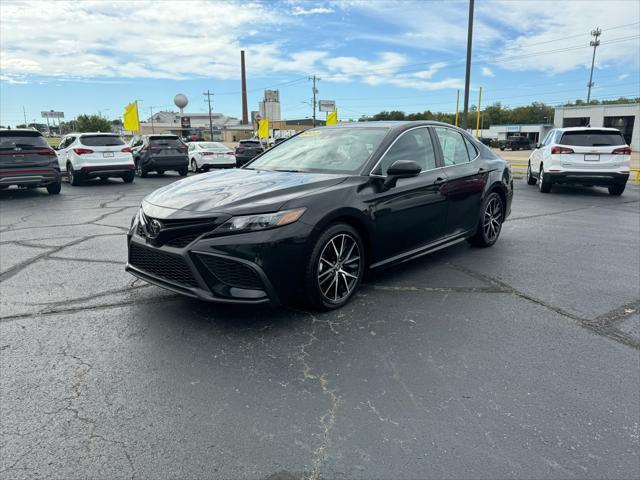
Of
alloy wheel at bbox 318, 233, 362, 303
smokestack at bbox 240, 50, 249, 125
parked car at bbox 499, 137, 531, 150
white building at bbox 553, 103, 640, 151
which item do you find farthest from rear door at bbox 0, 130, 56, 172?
smokestack at bbox 240, 50, 249, 125

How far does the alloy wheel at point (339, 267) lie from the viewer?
3814 millimetres

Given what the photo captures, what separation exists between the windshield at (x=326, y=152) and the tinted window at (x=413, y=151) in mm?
162

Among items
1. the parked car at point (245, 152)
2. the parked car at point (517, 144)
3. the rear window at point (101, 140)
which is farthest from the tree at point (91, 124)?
the rear window at point (101, 140)

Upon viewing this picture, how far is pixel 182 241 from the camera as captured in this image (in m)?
3.46

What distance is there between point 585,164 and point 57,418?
12220mm

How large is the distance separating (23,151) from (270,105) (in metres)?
96.7

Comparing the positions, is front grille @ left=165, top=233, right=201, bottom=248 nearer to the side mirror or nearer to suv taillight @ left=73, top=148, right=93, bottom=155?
the side mirror

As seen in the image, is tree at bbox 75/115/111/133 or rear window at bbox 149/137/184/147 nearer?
rear window at bbox 149/137/184/147

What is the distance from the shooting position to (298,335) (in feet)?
11.5

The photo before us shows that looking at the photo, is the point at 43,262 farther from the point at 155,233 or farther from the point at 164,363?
the point at 164,363

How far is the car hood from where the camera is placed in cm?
351

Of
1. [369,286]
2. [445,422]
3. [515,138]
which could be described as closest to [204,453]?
[445,422]

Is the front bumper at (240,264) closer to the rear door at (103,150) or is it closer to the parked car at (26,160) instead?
the parked car at (26,160)

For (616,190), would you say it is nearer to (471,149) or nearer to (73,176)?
(471,149)
